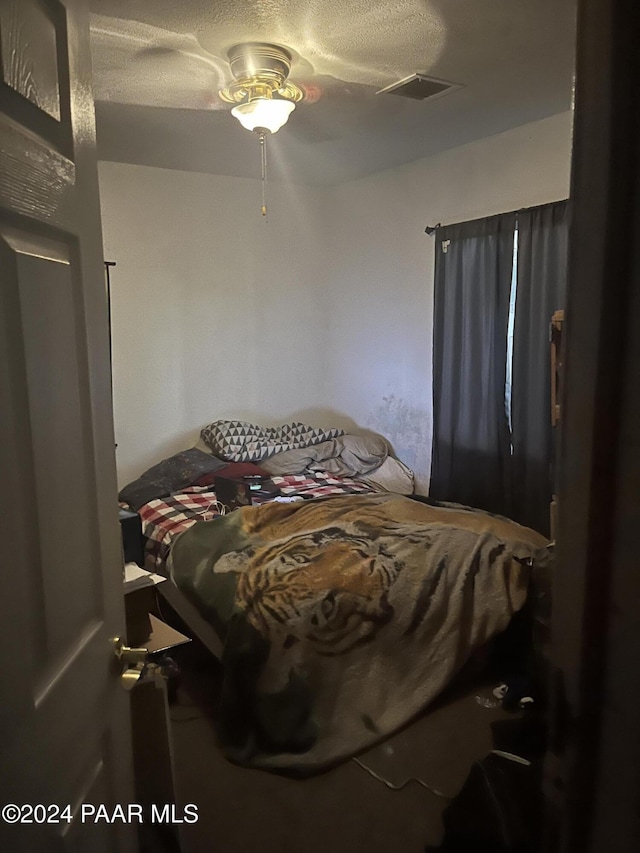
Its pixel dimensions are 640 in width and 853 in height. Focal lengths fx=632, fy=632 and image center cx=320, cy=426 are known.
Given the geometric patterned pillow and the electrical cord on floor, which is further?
the geometric patterned pillow

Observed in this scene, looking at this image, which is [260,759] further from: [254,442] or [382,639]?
[254,442]

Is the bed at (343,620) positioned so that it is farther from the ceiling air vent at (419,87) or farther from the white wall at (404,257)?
the ceiling air vent at (419,87)

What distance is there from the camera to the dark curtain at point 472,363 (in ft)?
11.4

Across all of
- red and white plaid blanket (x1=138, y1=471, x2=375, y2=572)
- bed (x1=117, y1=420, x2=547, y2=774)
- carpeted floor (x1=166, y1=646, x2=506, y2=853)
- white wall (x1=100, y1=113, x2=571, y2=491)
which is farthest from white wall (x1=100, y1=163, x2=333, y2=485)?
carpeted floor (x1=166, y1=646, x2=506, y2=853)

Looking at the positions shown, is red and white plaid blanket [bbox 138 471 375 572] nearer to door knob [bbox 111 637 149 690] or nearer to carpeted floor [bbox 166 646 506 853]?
carpeted floor [bbox 166 646 506 853]

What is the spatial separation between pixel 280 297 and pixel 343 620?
2895mm

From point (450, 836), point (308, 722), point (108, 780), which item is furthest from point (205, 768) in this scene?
point (108, 780)

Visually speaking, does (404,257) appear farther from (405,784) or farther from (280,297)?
(405,784)

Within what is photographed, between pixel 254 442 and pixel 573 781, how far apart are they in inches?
144

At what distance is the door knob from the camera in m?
1.09

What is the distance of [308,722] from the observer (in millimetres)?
2150

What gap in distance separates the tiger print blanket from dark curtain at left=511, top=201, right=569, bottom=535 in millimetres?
749

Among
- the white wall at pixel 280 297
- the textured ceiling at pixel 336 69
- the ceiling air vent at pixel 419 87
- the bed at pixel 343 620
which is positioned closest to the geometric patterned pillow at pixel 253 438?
the white wall at pixel 280 297

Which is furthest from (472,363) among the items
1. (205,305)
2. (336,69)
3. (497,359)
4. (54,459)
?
(54,459)
